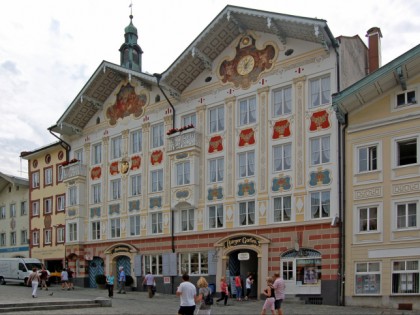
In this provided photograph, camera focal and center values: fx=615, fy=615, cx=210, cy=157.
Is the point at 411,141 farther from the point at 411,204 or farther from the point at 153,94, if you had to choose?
the point at 153,94

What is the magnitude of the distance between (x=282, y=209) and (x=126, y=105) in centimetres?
1563

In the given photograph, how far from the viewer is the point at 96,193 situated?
4531cm

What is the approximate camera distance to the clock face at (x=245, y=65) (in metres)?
35.8

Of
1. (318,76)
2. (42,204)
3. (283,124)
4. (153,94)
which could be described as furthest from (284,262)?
(42,204)

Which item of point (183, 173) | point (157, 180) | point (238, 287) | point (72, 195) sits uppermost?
point (183, 173)

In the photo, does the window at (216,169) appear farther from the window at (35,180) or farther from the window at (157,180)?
the window at (35,180)

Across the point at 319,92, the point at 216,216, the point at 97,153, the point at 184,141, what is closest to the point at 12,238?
the point at 97,153

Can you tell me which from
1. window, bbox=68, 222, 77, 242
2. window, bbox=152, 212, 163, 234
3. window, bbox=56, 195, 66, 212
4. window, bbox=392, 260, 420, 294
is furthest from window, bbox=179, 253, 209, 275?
window, bbox=56, 195, 66, 212

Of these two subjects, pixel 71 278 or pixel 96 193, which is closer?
pixel 96 193

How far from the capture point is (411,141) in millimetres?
28969

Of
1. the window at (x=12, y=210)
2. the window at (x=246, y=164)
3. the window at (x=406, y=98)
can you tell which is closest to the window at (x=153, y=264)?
the window at (x=246, y=164)

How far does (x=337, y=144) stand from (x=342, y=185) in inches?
83.7

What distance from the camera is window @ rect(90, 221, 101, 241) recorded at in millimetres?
44656

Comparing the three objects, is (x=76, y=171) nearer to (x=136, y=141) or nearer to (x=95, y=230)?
(x=95, y=230)
